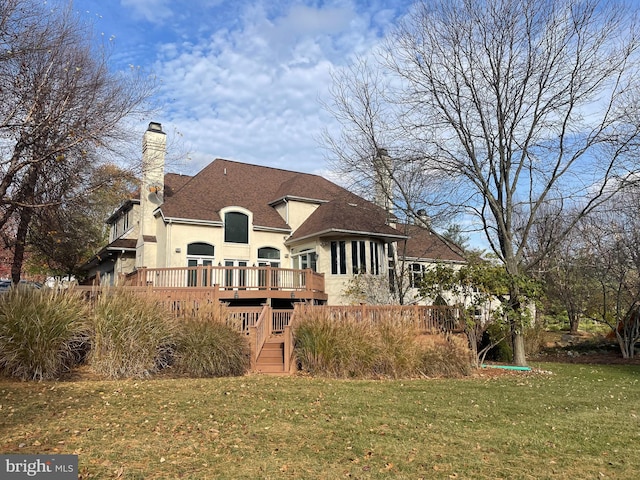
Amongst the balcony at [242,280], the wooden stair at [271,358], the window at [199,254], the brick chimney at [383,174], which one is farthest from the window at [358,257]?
the wooden stair at [271,358]

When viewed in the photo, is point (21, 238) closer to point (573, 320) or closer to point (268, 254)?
point (268, 254)

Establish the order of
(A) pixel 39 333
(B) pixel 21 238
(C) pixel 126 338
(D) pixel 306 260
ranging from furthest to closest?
(D) pixel 306 260
(B) pixel 21 238
(C) pixel 126 338
(A) pixel 39 333

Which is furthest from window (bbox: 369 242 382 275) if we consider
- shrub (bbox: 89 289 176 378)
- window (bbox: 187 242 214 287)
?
shrub (bbox: 89 289 176 378)

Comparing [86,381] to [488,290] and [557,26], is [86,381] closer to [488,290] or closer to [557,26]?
[488,290]

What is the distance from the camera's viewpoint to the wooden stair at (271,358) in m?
10.3

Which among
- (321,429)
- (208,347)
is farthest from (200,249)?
(321,429)

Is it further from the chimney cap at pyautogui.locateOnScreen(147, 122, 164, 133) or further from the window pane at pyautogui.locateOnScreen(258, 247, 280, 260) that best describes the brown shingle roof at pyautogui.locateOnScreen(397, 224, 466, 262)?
the chimney cap at pyautogui.locateOnScreen(147, 122, 164, 133)

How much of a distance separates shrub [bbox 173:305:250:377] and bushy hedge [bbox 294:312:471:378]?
1.54 meters

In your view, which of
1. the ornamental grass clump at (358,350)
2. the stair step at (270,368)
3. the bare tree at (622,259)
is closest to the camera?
the ornamental grass clump at (358,350)

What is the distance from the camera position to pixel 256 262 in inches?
850

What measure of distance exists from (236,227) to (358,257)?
586 centimetres

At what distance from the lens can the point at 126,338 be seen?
29.2ft

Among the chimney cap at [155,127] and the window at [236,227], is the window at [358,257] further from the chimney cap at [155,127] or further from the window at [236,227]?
the chimney cap at [155,127]

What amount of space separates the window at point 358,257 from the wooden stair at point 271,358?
872cm
